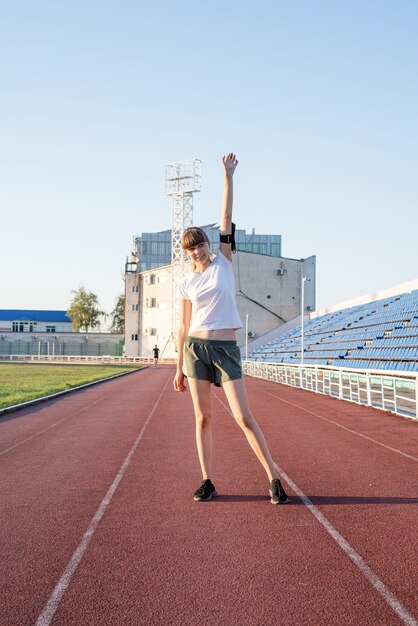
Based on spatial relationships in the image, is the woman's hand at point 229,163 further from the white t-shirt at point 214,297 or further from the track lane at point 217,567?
the track lane at point 217,567

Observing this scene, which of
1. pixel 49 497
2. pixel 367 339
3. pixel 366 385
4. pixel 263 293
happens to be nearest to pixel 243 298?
pixel 263 293

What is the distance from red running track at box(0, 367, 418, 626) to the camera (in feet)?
10.5

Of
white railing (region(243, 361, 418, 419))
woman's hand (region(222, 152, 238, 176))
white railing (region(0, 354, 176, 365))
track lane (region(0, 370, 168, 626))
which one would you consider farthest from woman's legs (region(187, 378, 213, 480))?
white railing (region(0, 354, 176, 365))

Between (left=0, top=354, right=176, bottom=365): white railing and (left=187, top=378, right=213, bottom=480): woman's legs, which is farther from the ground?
(left=0, top=354, right=176, bottom=365): white railing

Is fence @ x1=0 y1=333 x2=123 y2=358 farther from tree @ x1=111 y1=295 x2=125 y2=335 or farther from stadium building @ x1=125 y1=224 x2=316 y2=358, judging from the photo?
tree @ x1=111 y1=295 x2=125 y2=335

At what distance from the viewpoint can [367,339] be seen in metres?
30.0

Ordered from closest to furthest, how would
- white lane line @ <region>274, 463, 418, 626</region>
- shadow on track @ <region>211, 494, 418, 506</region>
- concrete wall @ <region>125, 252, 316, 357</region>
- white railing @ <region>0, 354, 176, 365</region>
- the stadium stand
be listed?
white lane line @ <region>274, 463, 418, 626</region>, shadow on track @ <region>211, 494, 418, 506</region>, the stadium stand, concrete wall @ <region>125, 252, 316, 357</region>, white railing @ <region>0, 354, 176, 365</region>

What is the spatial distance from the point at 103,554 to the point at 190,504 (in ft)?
4.73

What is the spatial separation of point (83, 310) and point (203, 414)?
3612 inches

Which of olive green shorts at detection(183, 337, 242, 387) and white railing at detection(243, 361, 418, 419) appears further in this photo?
white railing at detection(243, 361, 418, 419)

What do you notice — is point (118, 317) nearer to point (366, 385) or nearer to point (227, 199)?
point (366, 385)

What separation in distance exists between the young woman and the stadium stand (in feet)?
47.0

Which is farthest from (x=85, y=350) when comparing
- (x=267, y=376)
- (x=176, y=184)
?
(x=267, y=376)

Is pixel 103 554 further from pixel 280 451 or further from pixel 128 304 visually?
pixel 128 304
